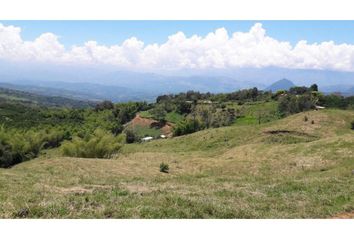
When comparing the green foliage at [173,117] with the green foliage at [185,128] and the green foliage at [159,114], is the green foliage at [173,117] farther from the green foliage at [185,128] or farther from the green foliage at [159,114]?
the green foliage at [185,128]

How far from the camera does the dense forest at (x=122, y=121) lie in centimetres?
5541

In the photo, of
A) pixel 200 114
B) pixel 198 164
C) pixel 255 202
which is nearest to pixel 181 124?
pixel 200 114

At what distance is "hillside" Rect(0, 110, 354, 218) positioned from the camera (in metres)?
10.4

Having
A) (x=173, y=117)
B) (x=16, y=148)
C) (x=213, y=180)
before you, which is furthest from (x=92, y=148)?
(x=173, y=117)

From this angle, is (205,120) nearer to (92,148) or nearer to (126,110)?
(126,110)

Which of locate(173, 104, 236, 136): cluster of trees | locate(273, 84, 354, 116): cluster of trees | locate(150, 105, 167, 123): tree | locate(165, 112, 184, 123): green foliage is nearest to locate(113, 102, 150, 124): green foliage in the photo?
locate(150, 105, 167, 123): tree

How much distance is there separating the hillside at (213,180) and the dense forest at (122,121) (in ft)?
30.2

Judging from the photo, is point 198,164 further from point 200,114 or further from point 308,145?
point 200,114

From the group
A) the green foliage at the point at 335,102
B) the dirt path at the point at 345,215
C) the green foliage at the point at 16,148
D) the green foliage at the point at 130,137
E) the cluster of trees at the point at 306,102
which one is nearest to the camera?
the dirt path at the point at 345,215

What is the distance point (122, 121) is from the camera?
476ft

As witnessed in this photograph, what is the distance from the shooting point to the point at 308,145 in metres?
39.7

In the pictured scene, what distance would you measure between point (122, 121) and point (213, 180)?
124 meters

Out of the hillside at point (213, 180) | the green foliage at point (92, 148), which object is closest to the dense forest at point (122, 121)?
the green foliage at point (92, 148)
